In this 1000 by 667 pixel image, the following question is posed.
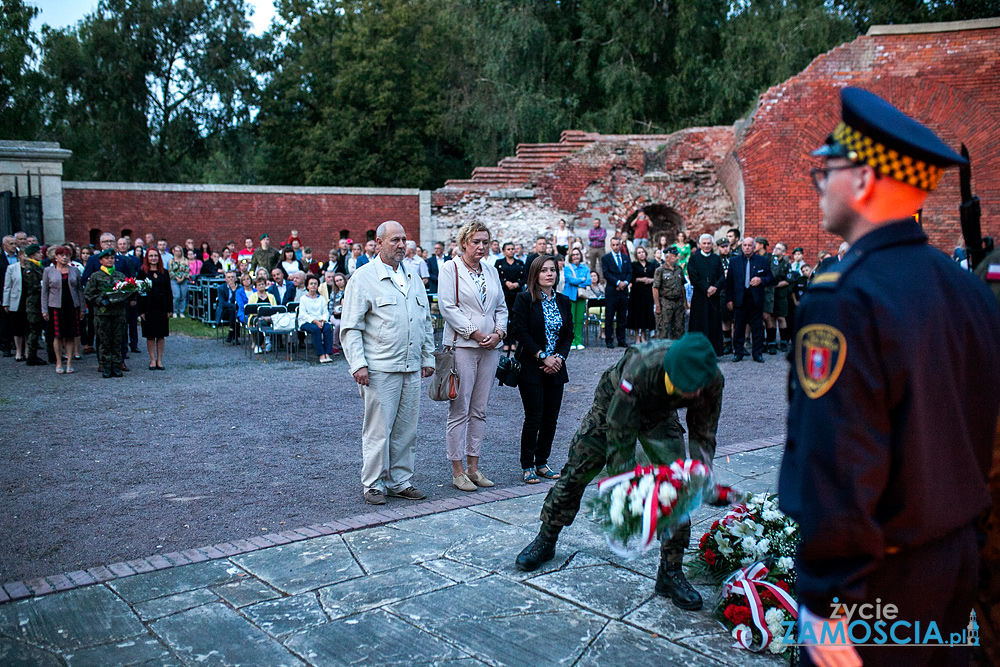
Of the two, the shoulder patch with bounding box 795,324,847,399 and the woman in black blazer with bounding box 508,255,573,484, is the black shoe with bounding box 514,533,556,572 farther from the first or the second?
the shoulder patch with bounding box 795,324,847,399

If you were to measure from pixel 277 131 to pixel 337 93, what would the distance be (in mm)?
4050

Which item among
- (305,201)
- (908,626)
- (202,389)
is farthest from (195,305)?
(908,626)

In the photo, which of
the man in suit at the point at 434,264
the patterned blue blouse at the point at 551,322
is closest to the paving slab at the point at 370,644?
the patterned blue blouse at the point at 551,322

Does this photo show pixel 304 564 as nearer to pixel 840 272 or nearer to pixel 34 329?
pixel 840 272

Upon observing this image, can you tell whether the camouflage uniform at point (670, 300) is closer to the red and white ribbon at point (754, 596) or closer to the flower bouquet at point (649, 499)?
the red and white ribbon at point (754, 596)

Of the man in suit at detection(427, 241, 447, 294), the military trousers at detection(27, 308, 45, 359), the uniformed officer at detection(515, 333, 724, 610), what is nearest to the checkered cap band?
the uniformed officer at detection(515, 333, 724, 610)

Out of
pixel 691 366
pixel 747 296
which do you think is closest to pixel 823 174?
pixel 691 366

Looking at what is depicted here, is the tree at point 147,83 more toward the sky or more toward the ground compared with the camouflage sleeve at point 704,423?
more toward the sky

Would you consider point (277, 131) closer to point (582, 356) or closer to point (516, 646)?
point (582, 356)

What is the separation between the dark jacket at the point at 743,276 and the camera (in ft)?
44.5

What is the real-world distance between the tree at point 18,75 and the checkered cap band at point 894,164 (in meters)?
42.4

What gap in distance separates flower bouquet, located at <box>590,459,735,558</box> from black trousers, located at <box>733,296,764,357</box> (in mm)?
10554

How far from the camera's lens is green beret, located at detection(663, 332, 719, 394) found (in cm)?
340

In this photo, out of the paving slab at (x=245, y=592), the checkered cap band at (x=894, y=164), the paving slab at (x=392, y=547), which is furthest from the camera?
the paving slab at (x=392, y=547)
